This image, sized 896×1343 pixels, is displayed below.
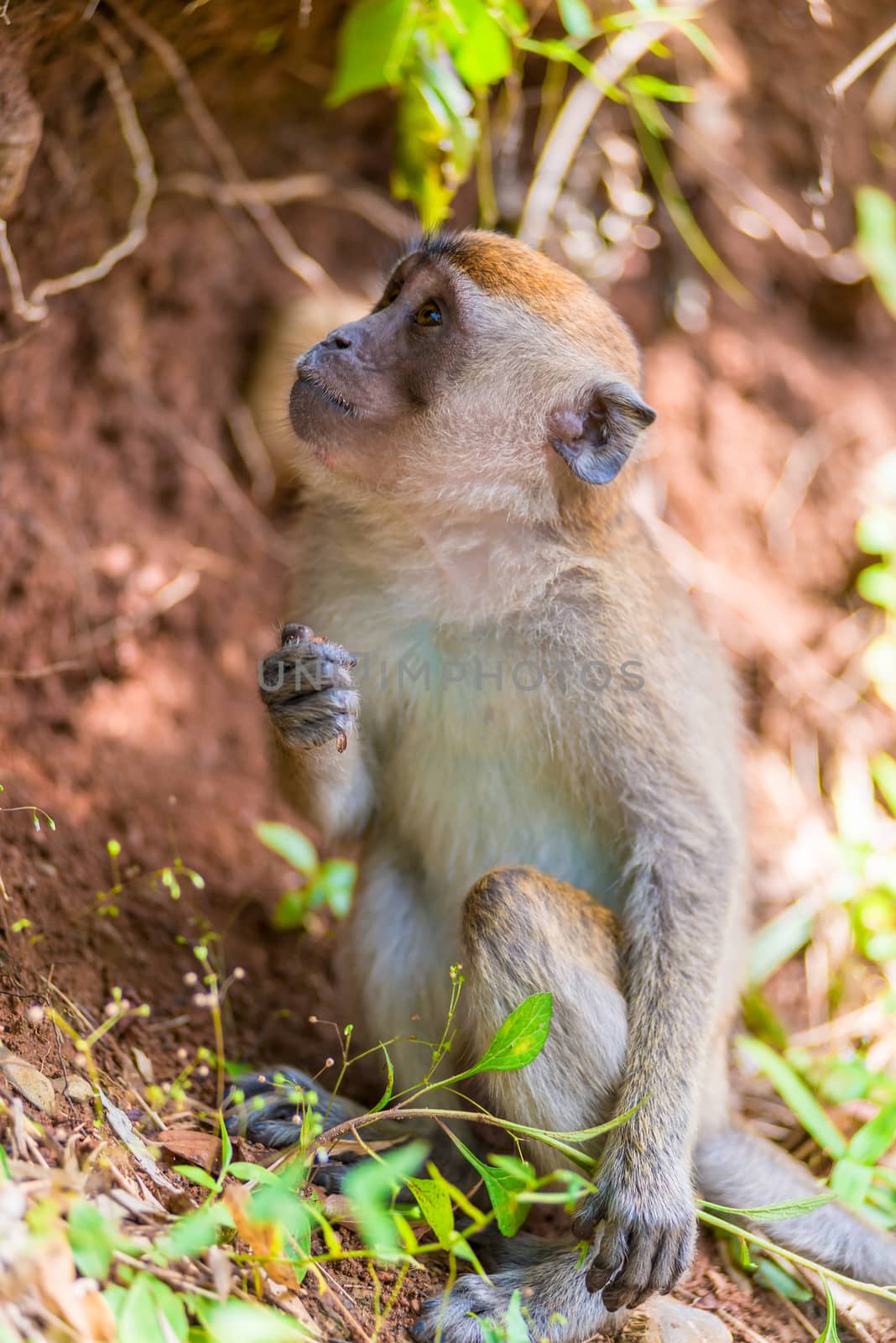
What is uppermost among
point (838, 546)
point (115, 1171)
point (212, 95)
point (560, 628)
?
point (212, 95)

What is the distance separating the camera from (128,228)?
4648 mm

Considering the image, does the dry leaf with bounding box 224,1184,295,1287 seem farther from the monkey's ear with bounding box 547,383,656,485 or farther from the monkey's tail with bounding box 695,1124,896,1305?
the monkey's ear with bounding box 547,383,656,485

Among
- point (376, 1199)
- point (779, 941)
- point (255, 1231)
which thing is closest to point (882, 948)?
point (779, 941)

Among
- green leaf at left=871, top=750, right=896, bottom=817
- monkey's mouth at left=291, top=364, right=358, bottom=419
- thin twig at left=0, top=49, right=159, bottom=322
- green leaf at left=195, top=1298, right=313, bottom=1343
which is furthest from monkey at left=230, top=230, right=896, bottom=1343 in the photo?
green leaf at left=871, top=750, right=896, bottom=817

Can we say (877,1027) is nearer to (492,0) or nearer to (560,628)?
(560,628)

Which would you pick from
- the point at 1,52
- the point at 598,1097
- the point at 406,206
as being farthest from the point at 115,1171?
the point at 406,206

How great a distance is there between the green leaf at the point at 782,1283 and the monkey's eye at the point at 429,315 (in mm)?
2798

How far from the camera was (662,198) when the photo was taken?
5.74 m

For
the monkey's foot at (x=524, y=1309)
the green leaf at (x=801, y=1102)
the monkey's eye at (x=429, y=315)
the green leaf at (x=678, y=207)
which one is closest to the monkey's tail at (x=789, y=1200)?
the green leaf at (x=801, y=1102)

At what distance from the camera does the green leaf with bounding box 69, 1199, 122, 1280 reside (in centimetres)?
217

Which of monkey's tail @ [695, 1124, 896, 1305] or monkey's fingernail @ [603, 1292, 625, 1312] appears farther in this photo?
monkey's tail @ [695, 1124, 896, 1305]

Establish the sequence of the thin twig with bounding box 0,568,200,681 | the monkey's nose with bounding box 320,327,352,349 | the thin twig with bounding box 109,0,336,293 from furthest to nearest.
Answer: the thin twig with bounding box 0,568,200,681
the thin twig with bounding box 109,0,336,293
the monkey's nose with bounding box 320,327,352,349

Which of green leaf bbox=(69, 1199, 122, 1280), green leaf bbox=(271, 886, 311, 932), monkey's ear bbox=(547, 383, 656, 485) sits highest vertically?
monkey's ear bbox=(547, 383, 656, 485)

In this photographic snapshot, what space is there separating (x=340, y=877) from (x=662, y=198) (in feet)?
11.3
